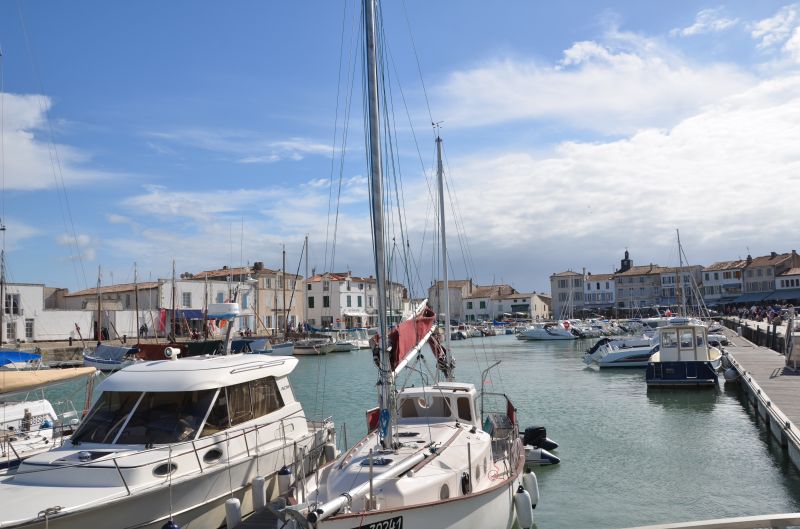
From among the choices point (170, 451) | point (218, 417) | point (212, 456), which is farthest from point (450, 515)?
point (218, 417)

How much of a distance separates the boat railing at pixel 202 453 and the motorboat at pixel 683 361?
26.3 meters

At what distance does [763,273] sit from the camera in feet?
376

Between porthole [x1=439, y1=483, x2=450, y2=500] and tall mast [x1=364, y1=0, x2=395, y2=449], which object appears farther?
tall mast [x1=364, y1=0, x2=395, y2=449]

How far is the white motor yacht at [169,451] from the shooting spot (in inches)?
413

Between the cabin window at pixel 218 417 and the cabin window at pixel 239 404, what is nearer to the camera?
the cabin window at pixel 218 417

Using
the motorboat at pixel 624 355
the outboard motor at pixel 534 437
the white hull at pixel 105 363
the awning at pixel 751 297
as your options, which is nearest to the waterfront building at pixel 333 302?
the white hull at pixel 105 363

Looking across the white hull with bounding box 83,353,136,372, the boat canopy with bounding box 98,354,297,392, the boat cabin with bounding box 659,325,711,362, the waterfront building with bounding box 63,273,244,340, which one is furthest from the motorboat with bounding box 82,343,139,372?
the boat canopy with bounding box 98,354,297,392

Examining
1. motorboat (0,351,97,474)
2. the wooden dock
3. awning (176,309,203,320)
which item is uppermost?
awning (176,309,203,320)

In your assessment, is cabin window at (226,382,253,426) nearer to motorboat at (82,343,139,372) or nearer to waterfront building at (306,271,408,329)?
motorboat at (82,343,139,372)

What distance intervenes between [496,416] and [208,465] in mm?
8793

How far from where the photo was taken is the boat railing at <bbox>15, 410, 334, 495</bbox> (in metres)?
11.2

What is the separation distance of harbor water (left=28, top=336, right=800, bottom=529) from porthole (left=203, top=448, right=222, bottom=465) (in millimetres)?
7496

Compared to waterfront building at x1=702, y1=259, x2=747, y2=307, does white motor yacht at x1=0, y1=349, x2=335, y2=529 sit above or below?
below

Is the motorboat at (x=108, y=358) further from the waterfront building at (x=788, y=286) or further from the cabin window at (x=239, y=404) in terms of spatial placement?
the waterfront building at (x=788, y=286)
